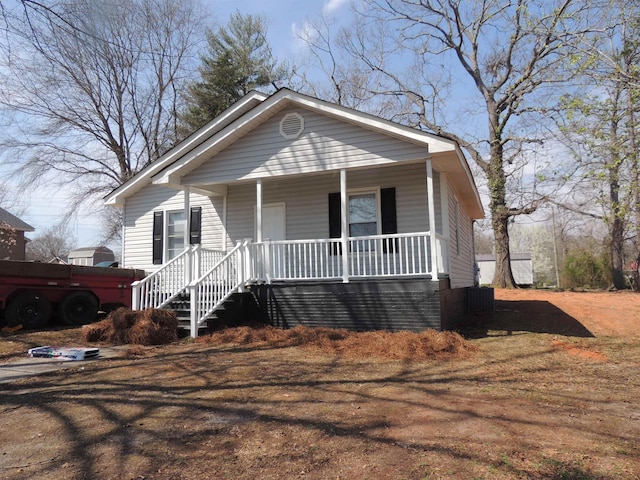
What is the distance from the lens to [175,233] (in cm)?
1291

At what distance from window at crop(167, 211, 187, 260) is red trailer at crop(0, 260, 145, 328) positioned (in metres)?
1.16

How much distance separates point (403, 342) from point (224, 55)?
23.2 meters

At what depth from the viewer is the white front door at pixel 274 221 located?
11.2 meters

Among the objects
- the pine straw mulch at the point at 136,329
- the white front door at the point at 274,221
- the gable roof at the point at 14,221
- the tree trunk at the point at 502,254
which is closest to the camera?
the pine straw mulch at the point at 136,329

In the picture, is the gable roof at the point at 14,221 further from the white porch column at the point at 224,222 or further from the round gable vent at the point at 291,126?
the round gable vent at the point at 291,126

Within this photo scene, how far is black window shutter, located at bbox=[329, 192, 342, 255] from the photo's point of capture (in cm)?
1052

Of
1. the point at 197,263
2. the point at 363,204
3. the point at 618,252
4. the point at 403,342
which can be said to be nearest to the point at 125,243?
the point at 197,263

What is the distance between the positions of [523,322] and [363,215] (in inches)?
178

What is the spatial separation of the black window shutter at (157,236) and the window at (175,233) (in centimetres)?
25

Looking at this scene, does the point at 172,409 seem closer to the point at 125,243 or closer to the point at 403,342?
the point at 403,342

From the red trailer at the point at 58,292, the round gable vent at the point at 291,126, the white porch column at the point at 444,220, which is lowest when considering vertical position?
the red trailer at the point at 58,292

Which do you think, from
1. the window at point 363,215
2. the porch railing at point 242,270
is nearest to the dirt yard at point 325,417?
the porch railing at point 242,270

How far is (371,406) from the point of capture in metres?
4.21

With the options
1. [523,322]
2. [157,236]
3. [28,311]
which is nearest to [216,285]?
[28,311]
